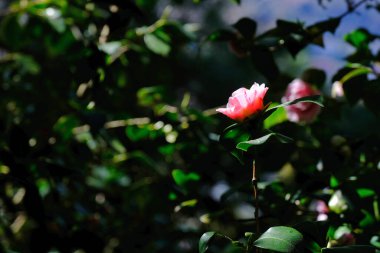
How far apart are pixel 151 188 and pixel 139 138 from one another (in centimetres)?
32

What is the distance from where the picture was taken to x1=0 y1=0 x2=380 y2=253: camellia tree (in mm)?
918

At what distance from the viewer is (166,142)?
1.28 metres

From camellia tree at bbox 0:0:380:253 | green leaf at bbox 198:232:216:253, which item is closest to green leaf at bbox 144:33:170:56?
camellia tree at bbox 0:0:380:253

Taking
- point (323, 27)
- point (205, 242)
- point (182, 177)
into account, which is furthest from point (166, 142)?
point (205, 242)

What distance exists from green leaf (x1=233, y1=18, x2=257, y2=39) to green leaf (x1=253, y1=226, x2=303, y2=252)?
1.79 feet

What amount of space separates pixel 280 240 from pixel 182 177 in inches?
18.4

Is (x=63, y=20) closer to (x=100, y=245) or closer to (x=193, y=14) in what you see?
(x=100, y=245)

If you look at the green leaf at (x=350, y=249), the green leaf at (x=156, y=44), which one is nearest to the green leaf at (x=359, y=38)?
the green leaf at (x=156, y=44)

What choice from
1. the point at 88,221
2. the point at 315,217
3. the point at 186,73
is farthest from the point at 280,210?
the point at 186,73

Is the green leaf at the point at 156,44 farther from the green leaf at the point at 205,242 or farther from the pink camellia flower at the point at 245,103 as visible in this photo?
the green leaf at the point at 205,242

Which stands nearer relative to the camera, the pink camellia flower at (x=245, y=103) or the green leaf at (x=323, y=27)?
the pink camellia flower at (x=245, y=103)

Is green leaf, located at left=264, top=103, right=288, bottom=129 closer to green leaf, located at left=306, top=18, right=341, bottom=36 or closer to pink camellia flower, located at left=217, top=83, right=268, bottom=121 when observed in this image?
green leaf, located at left=306, top=18, right=341, bottom=36

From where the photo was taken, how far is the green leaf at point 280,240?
64 cm

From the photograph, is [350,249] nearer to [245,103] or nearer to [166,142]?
[245,103]
